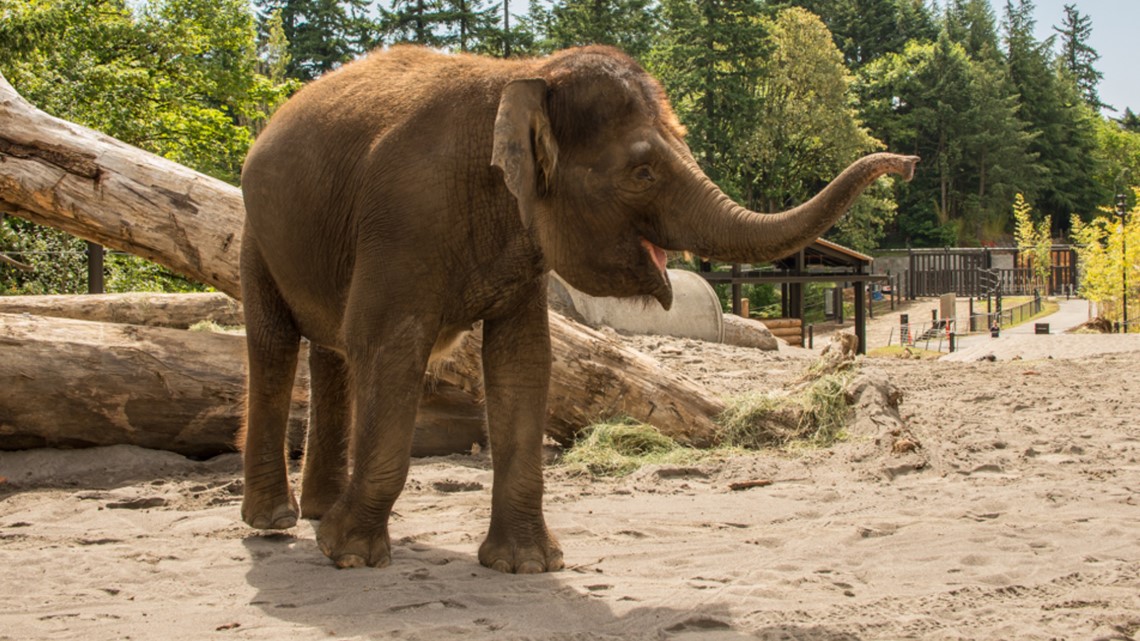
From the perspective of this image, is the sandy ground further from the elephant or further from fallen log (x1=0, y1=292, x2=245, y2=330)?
fallen log (x1=0, y1=292, x2=245, y2=330)

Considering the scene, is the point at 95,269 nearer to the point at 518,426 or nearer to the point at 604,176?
the point at 518,426

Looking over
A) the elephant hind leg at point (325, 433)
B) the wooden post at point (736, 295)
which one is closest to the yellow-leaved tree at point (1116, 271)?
the wooden post at point (736, 295)

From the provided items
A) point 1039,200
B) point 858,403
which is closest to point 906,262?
point 1039,200

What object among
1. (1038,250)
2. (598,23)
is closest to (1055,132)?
(1038,250)

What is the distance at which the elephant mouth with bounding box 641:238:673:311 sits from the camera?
4.96 metres

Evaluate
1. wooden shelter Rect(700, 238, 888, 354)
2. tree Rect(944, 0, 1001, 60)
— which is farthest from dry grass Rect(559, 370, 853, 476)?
tree Rect(944, 0, 1001, 60)

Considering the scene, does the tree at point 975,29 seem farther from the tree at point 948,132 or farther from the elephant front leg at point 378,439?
the elephant front leg at point 378,439

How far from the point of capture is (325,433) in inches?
256

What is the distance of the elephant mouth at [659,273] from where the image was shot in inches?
195

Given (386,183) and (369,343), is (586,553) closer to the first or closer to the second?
(369,343)

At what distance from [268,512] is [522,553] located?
5.46 ft

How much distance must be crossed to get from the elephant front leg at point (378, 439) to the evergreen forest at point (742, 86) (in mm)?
2174

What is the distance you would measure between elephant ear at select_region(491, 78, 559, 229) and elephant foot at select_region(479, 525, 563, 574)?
4.97ft

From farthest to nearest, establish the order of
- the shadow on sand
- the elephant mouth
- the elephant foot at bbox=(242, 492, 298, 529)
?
the elephant foot at bbox=(242, 492, 298, 529), the elephant mouth, the shadow on sand
